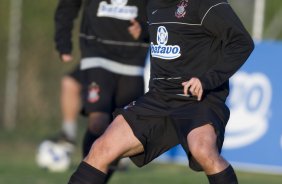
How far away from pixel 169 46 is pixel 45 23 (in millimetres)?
10122

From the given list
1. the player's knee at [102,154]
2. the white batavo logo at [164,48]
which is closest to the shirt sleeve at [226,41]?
the white batavo logo at [164,48]

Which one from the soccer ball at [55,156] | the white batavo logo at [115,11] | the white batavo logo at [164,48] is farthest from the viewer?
the soccer ball at [55,156]

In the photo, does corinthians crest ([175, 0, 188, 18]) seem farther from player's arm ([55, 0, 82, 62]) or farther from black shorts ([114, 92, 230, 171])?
player's arm ([55, 0, 82, 62])

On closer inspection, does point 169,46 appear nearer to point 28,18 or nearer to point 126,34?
point 126,34

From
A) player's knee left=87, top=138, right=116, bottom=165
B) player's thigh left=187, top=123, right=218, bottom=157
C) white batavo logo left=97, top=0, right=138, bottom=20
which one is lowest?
player's knee left=87, top=138, right=116, bottom=165

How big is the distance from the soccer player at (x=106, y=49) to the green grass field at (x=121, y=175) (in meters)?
1.20

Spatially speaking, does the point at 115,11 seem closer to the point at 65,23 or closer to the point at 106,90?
the point at 65,23

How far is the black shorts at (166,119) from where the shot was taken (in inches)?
291

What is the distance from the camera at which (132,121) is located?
24.3 ft

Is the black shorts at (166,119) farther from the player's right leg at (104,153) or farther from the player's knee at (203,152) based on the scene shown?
the player's knee at (203,152)

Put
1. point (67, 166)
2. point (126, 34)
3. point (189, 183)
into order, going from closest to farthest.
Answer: point (126, 34), point (189, 183), point (67, 166)

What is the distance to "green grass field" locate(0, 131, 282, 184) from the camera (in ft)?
35.3

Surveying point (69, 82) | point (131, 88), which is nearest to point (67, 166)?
point (69, 82)

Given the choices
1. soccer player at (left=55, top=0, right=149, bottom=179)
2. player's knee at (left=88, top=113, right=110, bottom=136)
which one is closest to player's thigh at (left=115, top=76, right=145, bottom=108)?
soccer player at (left=55, top=0, right=149, bottom=179)
